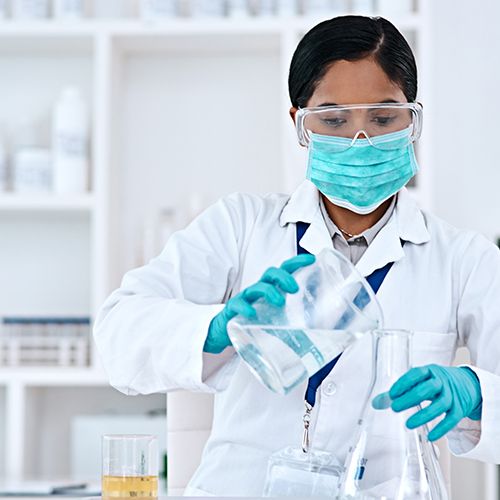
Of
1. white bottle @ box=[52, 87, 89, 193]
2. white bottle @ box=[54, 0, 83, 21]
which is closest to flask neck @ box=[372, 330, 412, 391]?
white bottle @ box=[52, 87, 89, 193]

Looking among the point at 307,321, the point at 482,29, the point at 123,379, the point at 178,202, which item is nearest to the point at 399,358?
the point at 307,321


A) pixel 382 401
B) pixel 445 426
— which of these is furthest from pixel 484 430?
pixel 382 401

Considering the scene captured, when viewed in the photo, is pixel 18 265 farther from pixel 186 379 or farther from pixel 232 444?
pixel 186 379

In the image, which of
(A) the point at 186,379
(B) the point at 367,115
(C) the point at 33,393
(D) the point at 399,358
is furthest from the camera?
(C) the point at 33,393

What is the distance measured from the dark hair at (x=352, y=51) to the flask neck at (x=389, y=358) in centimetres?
56

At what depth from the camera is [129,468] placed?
0.89m

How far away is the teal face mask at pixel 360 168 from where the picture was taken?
1312 mm

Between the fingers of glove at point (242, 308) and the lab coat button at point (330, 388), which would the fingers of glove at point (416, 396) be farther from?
the lab coat button at point (330, 388)

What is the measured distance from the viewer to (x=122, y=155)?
2.70 meters

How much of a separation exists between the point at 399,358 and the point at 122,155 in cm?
193

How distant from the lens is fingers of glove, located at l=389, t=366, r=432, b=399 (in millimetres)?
859

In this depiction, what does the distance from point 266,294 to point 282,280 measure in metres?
0.02

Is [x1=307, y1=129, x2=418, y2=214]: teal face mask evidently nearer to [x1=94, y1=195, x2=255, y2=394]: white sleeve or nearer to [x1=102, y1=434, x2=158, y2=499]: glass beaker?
[x1=94, y1=195, x2=255, y2=394]: white sleeve

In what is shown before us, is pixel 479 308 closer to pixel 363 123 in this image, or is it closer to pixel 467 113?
pixel 363 123
